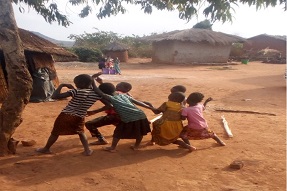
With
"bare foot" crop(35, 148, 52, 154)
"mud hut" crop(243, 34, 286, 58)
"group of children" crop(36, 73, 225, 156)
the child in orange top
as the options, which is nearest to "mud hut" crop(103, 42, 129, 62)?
"mud hut" crop(243, 34, 286, 58)

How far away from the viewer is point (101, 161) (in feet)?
14.1

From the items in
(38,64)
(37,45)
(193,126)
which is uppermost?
(37,45)

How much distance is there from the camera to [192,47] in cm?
2711

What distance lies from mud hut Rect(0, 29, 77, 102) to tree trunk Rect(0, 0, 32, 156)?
4.71m

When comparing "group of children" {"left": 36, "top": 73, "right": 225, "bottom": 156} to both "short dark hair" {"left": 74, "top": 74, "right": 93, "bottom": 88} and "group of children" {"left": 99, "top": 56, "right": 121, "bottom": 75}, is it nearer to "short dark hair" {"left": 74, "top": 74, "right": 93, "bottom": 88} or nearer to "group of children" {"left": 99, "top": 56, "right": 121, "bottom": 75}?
"short dark hair" {"left": 74, "top": 74, "right": 93, "bottom": 88}

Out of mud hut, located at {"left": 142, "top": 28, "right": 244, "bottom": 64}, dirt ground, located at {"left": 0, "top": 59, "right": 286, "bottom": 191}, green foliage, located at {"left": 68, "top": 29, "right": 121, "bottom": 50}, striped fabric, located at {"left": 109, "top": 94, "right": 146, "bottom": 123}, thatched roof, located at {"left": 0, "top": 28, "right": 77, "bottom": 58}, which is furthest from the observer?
green foliage, located at {"left": 68, "top": 29, "right": 121, "bottom": 50}

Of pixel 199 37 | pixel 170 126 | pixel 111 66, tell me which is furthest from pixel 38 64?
pixel 199 37

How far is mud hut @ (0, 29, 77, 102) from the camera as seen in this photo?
29.7 feet

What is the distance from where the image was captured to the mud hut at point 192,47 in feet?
87.1

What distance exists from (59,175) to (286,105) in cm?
764

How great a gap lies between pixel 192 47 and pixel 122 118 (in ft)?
76.1

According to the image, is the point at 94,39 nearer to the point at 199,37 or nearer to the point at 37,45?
the point at 199,37

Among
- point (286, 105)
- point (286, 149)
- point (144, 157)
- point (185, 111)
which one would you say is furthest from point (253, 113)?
point (144, 157)

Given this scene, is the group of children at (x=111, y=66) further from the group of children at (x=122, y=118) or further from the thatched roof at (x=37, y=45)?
the group of children at (x=122, y=118)
